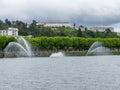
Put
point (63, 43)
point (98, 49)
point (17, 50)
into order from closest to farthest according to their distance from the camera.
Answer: point (17, 50), point (63, 43), point (98, 49)

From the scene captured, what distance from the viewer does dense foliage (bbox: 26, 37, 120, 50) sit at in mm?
151500

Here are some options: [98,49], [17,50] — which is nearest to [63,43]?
[98,49]

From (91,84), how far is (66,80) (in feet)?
14.6

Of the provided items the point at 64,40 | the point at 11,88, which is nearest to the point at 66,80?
the point at 11,88

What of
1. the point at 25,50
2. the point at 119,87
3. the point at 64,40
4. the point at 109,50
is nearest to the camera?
the point at 119,87

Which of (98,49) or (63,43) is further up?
(63,43)

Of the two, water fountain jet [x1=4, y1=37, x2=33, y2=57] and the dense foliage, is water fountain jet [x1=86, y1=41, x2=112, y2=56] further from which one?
water fountain jet [x1=4, y1=37, x2=33, y2=57]

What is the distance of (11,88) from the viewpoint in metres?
38.7

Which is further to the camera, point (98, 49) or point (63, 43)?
point (98, 49)

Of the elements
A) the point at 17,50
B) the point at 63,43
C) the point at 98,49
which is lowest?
the point at 98,49

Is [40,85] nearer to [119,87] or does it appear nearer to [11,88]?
→ [11,88]

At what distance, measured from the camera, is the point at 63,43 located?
15588 centimetres

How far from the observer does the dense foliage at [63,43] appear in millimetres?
151500

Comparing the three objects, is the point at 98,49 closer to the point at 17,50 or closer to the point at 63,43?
the point at 63,43
